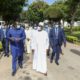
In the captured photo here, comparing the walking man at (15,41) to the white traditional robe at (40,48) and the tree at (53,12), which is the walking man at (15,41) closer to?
the white traditional robe at (40,48)

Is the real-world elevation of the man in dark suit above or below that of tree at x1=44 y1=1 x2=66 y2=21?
below

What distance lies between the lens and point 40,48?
35.6 ft

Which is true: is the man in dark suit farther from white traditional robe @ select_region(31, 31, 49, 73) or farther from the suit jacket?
white traditional robe @ select_region(31, 31, 49, 73)

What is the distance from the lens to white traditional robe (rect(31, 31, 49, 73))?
1077 cm

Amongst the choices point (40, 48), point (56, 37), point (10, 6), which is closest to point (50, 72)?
point (40, 48)

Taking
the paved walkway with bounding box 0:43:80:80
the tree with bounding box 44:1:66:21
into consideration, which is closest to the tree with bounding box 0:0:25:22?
the paved walkway with bounding box 0:43:80:80

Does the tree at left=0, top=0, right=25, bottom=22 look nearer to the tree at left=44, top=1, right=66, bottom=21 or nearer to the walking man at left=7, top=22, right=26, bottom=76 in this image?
the tree at left=44, top=1, right=66, bottom=21

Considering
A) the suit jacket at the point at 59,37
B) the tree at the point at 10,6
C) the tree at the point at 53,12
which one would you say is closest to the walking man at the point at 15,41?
the suit jacket at the point at 59,37

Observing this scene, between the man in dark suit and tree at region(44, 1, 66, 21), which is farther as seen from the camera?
tree at region(44, 1, 66, 21)

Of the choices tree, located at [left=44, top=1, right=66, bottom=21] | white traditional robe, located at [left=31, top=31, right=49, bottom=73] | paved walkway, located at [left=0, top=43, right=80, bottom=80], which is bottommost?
paved walkway, located at [left=0, top=43, right=80, bottom=80]

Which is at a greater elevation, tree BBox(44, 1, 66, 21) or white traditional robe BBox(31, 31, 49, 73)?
tree BBox(44, 1, 66, 21)

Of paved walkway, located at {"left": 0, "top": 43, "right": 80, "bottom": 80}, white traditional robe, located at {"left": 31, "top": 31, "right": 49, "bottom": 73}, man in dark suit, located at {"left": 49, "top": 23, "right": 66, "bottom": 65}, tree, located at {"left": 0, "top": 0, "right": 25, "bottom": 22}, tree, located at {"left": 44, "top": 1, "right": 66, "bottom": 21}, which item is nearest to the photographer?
paved walkway, located at {"left": 0, "top": 43, "right": 80, "bottom": 80}

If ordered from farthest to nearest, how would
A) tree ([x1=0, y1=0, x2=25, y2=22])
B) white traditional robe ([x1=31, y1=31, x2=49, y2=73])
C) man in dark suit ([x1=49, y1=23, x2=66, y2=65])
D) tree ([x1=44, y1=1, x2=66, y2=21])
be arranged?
1. tree ([x1=44, y1=1, x2=66, y2=21])
2. tree ([x1=0, y1=0, x2=25, y2=22])
3. man in dark suit ([x1=49, y1=23, x2=66, y2=65])
4. white traditional robe ([x1=31, y1=31, x2=49, y2=73])

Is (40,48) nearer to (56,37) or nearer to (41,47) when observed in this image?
(41,47)
